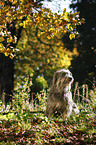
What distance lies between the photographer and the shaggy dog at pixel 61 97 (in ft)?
22.2

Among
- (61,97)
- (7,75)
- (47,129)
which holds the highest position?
(7,75)

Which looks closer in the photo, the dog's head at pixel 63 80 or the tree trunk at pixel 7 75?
the dog's head at pixel 63 80

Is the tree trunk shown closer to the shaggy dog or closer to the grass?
the grass

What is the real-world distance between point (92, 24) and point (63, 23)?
1256cm

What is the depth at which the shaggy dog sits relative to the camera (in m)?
6.77

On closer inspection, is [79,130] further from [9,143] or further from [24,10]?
[24,10]

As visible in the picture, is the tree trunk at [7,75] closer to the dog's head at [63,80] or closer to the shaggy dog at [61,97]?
the shaggy dog at [61,97]

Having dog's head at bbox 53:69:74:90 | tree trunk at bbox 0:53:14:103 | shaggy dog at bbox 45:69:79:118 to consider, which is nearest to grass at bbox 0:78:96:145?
shaggy dog at bbox 45:69:79:118

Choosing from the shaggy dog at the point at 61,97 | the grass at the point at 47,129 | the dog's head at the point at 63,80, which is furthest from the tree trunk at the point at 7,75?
the dog's head at the point at 63,80

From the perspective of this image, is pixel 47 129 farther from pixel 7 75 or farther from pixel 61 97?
pixel 7 75

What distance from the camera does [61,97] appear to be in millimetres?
6816

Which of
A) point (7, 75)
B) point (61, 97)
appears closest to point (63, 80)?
point (61, 97)

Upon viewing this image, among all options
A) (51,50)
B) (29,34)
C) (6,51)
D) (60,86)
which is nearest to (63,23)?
(6,51)

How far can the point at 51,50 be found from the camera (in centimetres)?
1544
